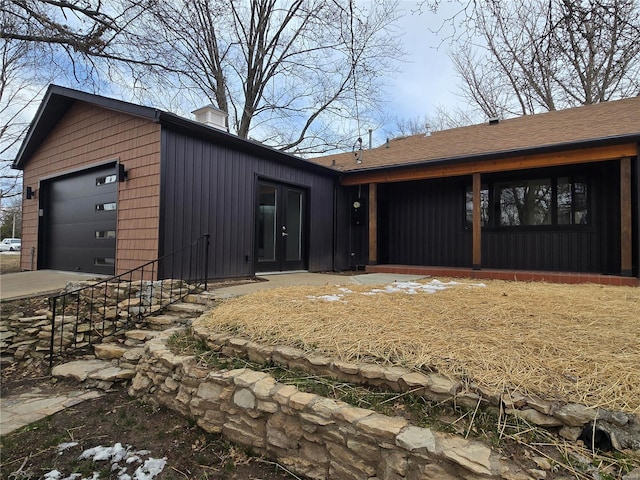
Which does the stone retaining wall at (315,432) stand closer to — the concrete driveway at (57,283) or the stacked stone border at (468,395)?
the stacked stone border at (468,395)

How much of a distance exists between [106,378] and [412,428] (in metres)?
2.96

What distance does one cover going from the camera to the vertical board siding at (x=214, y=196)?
17.0 ft

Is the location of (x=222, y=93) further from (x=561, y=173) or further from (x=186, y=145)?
(x=561, y=173)

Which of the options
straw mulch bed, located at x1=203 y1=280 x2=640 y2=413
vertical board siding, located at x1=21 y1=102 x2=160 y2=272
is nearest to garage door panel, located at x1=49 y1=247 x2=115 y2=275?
vertical board siding, located at x1=21 y1=102 x2=160 y2=272

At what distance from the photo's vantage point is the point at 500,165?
21.6 feet

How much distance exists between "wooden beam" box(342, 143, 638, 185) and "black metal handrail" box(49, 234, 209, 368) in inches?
171

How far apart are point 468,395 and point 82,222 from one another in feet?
23.9

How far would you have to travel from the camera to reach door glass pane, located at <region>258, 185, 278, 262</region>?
6.71m

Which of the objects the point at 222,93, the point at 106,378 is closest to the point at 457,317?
the point at 106,378

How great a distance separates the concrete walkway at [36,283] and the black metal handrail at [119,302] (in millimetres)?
441

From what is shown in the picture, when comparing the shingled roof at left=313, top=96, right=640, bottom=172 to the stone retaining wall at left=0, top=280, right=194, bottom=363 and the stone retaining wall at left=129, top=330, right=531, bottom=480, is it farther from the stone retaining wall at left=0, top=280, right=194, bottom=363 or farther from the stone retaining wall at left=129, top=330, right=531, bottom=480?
the stone retaining wall at left=129, top=330, right=531, bottom=480

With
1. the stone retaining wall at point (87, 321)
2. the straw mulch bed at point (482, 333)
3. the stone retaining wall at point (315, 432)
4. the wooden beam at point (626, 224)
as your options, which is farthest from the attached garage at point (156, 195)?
the wooden beam at point (626, 224)

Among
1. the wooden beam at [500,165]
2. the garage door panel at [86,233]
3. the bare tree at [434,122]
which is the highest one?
the bare tree at [434,122]

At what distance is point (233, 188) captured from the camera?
6086 mm
